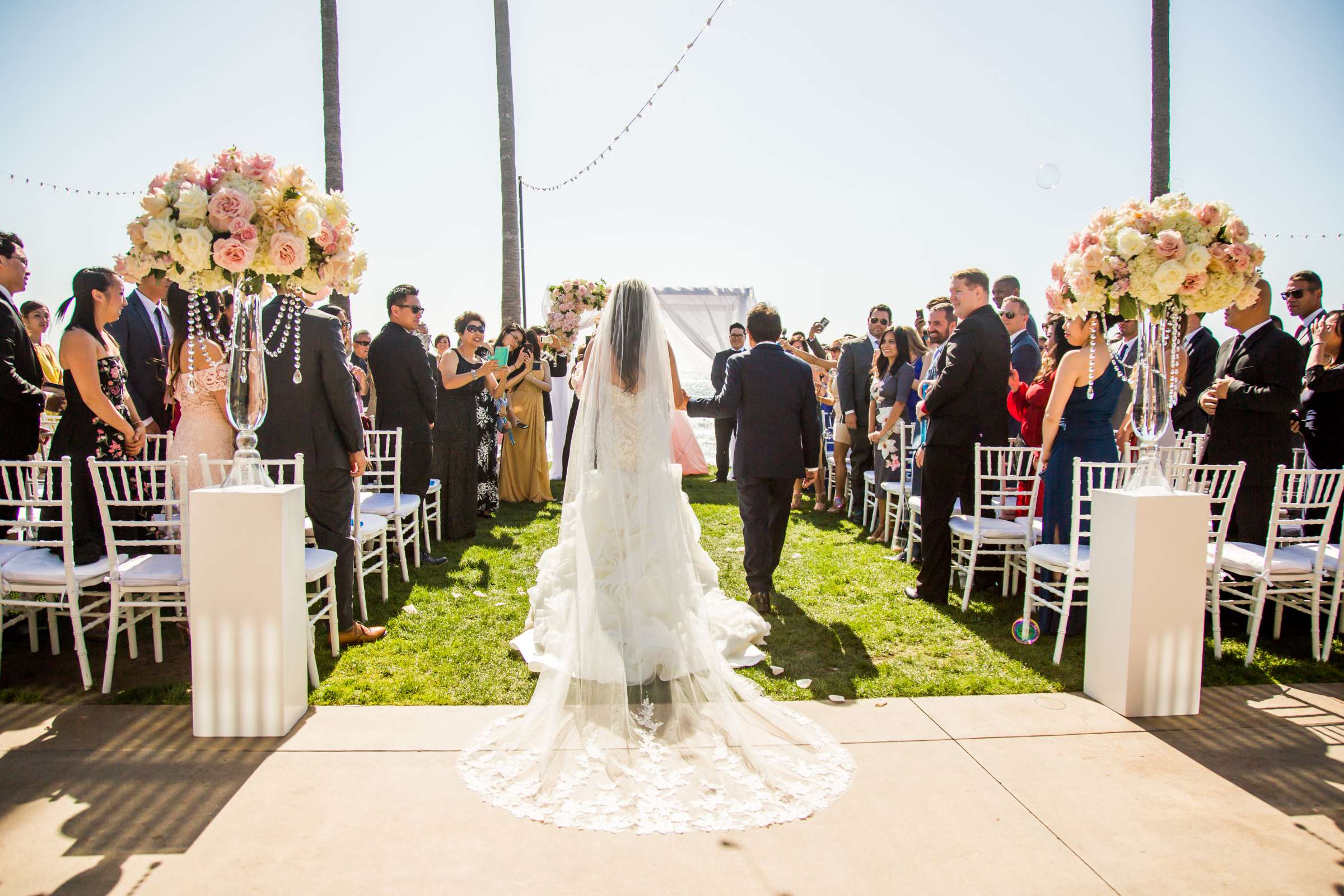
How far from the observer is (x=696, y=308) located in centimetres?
1397

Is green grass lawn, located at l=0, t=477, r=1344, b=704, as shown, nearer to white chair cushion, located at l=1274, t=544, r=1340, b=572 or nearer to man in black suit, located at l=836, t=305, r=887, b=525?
white chair cushion, located at l=1274, t=544, r=1340, b=572

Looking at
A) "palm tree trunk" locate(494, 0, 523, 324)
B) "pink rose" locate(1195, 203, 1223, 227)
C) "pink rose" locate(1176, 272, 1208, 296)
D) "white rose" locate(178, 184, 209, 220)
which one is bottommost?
"pink rose" locate(1176, 272, 1208, 296)

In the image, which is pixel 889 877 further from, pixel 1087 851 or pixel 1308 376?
pixel 1308 376

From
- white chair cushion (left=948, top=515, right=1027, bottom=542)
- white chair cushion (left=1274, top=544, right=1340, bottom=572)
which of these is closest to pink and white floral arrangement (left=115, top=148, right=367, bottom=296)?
white chair cushion (left=948, top=515, right=1027, bottom=542)

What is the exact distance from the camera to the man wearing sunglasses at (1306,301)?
5.77m

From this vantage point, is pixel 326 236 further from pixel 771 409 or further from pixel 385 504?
pixel 771 409

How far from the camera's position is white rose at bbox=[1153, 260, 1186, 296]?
3842 millimetres

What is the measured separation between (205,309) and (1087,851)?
196 inches

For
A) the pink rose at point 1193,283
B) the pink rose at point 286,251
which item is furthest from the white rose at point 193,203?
the pink rose at point 1193,283

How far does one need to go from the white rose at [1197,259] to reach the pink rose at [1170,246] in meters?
0.03

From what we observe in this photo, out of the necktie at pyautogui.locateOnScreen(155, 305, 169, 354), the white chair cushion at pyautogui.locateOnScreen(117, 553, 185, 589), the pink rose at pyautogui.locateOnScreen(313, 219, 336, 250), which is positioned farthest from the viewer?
the necktie at pyautogui.locateOnScreen(155, 305, 169, 354)

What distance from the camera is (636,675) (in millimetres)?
4012

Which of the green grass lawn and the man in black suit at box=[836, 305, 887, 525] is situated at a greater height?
the man in black suit at box=[836, 305, 887, 525]

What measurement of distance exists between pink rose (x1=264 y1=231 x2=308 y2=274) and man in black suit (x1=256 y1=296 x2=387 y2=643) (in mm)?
906
